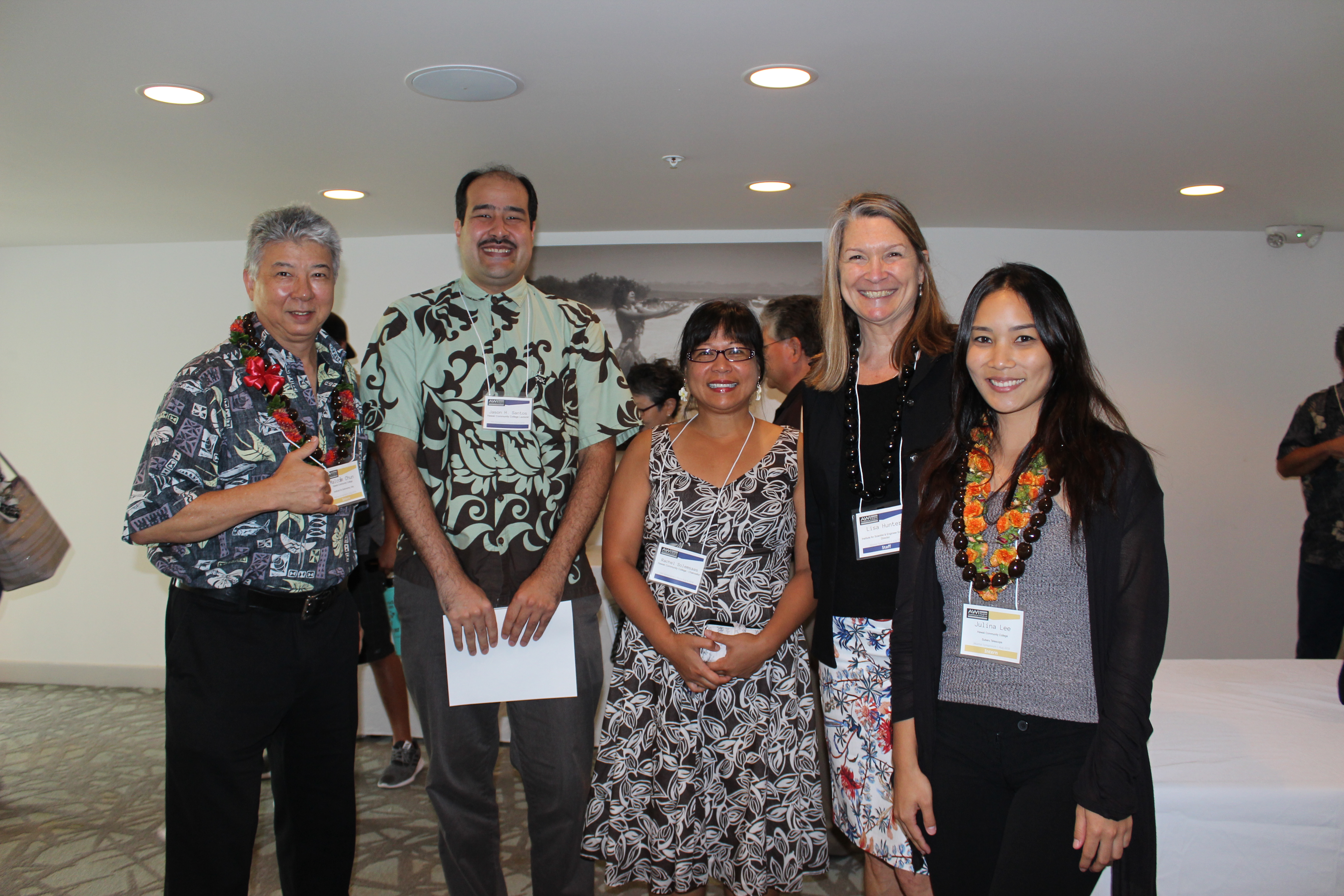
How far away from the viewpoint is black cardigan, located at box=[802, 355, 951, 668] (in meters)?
1.96

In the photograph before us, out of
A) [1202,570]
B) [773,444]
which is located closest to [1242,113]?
[773,444]

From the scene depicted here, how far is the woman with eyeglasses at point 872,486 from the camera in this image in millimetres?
1948

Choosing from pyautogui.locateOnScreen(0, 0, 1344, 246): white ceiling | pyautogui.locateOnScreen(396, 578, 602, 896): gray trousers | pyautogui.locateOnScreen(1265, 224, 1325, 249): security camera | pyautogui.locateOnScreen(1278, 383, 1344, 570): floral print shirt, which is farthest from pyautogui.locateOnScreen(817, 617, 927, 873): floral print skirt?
pyautogui.locateOnScreen(1265, 224, 1325, 249): security camera

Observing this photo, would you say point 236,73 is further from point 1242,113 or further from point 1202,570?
point 1202,570

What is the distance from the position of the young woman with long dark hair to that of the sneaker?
9.58 feet

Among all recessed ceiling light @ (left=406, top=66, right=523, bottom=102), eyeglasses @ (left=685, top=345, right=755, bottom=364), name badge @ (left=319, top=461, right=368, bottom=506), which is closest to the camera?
name badge @ (left=319, top=461, right=368, bottom=506)

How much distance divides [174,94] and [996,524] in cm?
297

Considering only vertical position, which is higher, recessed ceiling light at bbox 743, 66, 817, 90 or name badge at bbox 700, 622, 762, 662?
recessed ceiling light at bbox 743, 66, 817, 90

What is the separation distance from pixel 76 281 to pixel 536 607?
5475mm

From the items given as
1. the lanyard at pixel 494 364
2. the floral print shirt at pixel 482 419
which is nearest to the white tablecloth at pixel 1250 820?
the floral print shirt at pixel 482 419

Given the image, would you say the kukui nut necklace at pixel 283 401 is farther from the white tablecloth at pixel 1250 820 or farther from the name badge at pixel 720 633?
the white tablecloth at pixel 1250 820

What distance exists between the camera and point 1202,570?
5.55 m

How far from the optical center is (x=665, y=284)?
5496mm

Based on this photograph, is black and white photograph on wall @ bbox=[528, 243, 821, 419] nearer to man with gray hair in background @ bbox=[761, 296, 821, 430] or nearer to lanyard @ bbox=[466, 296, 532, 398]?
man with gray hair in background @ bbox=[761, 296, 821, 430]
